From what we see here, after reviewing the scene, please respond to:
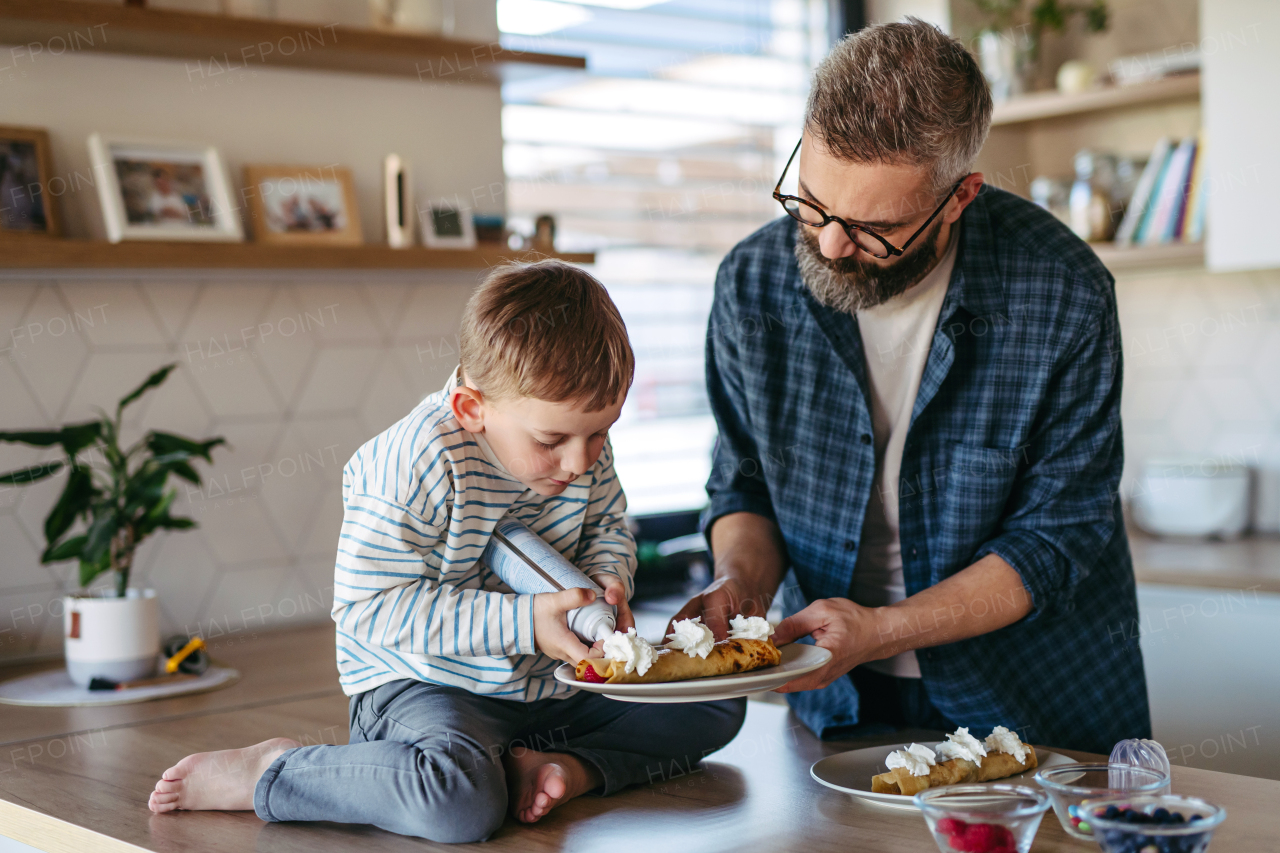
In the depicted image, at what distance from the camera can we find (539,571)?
1.35m

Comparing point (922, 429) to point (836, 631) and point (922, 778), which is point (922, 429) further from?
point (922, 778)

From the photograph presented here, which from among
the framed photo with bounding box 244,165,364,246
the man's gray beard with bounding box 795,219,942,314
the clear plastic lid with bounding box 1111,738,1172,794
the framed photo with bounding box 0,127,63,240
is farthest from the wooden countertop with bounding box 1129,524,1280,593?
the framed photo with bounding box 0,127,63,240

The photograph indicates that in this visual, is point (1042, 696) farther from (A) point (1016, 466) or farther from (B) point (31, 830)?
(B) point (31, 830)

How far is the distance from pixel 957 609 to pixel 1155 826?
24.4 inches

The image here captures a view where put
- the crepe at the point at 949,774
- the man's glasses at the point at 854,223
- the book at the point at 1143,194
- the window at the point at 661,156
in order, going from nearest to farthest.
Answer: the crepe at the point at 949,774 → the man's glasses at the point at 854,223 → the window at the point at 661,156 → the book at the point at 1143,194

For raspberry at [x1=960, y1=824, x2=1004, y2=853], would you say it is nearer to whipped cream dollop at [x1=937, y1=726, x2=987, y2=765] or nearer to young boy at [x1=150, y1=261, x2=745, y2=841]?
whipped cream dollop at [x1=937, y1=726, x2=987, y2=765]

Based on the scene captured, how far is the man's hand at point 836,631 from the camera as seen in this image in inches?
56.3

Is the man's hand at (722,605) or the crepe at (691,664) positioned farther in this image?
the man's hand at (722,605)

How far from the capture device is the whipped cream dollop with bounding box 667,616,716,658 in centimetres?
127

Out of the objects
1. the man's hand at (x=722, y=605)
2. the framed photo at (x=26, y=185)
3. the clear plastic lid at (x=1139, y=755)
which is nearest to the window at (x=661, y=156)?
the framed photo at (x=26, y=185)

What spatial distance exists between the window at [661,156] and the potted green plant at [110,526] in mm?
1116

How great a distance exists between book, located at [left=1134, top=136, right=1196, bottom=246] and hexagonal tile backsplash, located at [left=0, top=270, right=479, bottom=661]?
5.68 feet

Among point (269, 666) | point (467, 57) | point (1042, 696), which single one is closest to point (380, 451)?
point (269, 666)

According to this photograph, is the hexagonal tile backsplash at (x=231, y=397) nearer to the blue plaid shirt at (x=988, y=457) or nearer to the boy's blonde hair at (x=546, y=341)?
the blue plaid shirt at (x=988, y=457)
